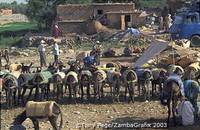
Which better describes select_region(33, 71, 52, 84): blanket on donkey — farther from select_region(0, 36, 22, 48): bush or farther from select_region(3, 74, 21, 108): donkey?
select_region(0, 36, 22, 48): bush

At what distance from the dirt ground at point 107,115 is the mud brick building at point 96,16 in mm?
25221

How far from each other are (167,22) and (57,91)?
949 inches

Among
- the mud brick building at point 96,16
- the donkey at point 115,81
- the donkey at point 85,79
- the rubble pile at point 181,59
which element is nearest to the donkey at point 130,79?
the donkey at point 115,81

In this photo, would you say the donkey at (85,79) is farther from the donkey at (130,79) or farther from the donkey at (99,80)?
the donkey at (130,79)

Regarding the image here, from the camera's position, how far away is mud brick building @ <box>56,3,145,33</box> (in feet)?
138

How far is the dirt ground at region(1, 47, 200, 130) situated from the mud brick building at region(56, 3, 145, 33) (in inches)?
993

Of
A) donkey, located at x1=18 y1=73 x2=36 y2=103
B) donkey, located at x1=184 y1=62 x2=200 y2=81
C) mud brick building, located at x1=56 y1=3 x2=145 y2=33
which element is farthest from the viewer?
mud brick building, located at x1=56 y1=3 x2=145 y2=33

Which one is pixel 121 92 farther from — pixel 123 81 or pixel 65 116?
pixel 65 116

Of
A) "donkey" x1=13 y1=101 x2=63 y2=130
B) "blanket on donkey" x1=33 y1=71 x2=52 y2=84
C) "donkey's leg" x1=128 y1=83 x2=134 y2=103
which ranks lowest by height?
"donkey's leg" x1=128 y1=83 x2=134 y2=103

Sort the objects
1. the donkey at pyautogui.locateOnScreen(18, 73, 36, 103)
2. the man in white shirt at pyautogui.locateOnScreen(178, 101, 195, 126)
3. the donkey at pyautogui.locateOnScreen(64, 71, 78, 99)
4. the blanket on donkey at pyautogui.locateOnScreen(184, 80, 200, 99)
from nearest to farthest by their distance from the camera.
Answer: the man in white shirt at pyautogui.locateOnScreen(178, 101, 195, 126), the blanket on donkey at pyautogui.locateOnScreen(184, 80, 200, 99), the donkey at pyautogui.locateOnScreen(64, 71, 78, 99), the donkey at pyautogui.locateOnScreen(18, 73, 36, 103)

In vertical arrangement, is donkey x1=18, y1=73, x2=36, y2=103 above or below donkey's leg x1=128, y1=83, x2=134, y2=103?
above

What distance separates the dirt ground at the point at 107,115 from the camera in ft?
44.0

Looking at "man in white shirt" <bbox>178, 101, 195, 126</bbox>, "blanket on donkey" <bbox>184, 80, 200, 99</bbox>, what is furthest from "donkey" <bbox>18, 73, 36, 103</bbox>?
"man in white shirt" <bbox>178, 101, 195, 126</bbox>

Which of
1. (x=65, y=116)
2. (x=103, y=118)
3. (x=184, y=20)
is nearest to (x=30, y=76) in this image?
(x=65, y=116)
